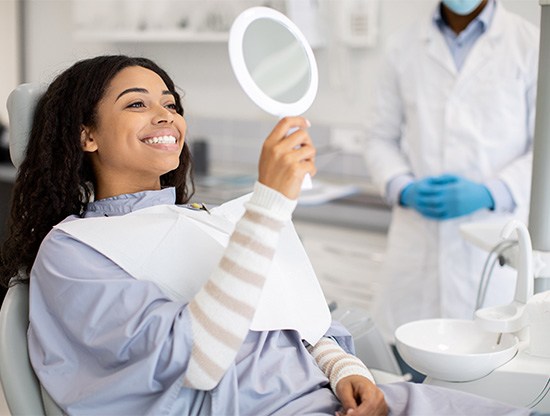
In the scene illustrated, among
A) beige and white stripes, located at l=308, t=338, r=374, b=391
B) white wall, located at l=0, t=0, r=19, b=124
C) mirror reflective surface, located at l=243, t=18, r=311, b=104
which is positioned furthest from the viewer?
white wall, located at l=0, t=0, r=19, b=124

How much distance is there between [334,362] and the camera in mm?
1435

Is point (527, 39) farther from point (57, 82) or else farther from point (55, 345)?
point (55, 345)

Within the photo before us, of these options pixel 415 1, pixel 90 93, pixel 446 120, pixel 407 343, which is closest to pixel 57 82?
pixel 90 93

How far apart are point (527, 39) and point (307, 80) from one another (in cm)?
132

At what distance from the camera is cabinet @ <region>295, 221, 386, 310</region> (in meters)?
3.17

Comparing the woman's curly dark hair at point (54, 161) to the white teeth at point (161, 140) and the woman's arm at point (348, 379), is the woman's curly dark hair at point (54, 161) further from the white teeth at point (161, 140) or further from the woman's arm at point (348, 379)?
the woman's arm at point (348, 379)

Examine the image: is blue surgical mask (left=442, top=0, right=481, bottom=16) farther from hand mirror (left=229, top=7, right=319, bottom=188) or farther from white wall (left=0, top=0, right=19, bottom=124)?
white wall (left=0, top=0, right=19, bottom=124)

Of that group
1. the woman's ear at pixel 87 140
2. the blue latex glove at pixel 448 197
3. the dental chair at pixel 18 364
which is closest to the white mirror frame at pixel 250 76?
the woman's ear at pixel 87 140

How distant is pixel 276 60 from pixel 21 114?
0.53 meters

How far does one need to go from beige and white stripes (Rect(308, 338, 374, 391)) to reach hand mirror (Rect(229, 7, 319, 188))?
36 centimetres

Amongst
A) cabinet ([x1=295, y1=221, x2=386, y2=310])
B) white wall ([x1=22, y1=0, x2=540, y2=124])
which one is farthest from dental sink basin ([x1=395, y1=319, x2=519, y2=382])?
white wall ([x1=22, y1=0, x2=540, y2=124])

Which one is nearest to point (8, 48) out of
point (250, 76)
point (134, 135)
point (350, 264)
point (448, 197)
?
point (350, 264)

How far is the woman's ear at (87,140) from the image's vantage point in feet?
5.12

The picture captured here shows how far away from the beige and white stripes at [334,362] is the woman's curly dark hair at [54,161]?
54cm
